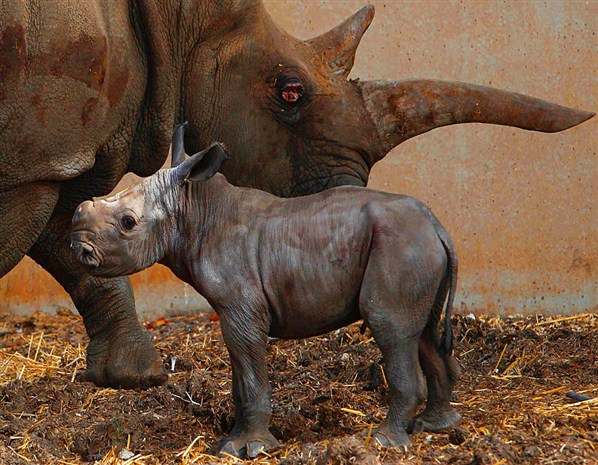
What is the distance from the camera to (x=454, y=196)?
28.3 feet

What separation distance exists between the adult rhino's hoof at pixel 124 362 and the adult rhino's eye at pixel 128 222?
1862mm

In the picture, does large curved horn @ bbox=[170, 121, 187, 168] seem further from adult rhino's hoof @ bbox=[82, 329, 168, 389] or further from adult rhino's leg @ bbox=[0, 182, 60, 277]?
adult rhino's hoof @ bbox=[82, 329, 168, 389]

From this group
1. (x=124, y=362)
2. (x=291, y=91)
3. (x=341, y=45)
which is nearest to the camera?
(x=291, y=91)

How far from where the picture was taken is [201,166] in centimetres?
480

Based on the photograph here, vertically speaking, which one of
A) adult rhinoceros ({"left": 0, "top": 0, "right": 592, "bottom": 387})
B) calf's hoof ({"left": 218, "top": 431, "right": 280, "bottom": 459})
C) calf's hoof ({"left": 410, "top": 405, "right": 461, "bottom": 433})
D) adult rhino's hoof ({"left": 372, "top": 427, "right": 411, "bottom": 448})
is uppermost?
adult rhinoceros ({"left": 0, "top": 0, "right": 592, "bottom": 387})

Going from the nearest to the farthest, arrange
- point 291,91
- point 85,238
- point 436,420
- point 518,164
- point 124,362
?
1. point 85,238
2. point 436,420
3. point 291,91
4. point 124,362
5. point 518,164

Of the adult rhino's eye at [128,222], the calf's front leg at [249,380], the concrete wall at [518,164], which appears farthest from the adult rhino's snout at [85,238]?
the concrete wall at [518,164]

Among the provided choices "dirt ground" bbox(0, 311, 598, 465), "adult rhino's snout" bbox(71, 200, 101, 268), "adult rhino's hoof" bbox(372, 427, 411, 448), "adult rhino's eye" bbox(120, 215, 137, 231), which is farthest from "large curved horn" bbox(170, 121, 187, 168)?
"adult rhino's hoof" bbox(372, 427, 411, 448)

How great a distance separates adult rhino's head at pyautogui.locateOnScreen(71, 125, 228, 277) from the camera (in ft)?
15.3

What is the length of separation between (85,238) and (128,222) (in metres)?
0.18

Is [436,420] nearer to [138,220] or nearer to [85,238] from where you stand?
[138,220]

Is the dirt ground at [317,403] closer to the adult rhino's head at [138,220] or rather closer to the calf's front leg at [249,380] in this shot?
the calf's front leg at [249,380]

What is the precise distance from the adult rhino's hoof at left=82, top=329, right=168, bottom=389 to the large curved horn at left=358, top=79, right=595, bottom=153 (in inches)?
65.5

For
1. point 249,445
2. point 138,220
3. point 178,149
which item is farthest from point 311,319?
point 178,149
